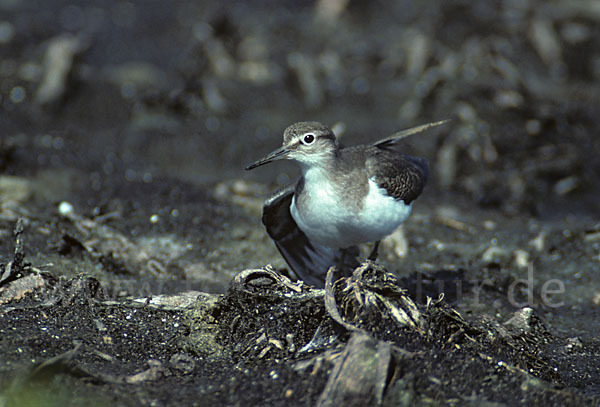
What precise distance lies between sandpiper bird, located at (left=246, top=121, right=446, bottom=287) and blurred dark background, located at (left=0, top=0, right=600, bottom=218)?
1985 mm

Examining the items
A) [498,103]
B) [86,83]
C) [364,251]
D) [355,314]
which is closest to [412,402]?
[355,314]

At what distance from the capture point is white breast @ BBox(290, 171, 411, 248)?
447 cm

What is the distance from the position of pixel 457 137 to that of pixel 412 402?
461 centimetres

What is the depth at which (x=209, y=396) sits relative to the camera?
10.1 feet

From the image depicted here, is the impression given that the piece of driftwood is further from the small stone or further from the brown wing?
the small stone

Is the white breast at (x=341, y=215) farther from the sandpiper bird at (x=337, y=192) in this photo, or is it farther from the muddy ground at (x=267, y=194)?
the muddy ground at (x=267, y=194)

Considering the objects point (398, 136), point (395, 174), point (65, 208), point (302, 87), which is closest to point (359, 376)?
point (395, 174)

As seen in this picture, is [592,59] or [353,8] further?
[353,8]

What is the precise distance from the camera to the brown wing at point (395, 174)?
4672 millimetres

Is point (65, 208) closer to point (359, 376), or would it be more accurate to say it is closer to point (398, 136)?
point (398, 136)

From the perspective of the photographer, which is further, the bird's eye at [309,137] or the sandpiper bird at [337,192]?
the bird's eye at [309,137]

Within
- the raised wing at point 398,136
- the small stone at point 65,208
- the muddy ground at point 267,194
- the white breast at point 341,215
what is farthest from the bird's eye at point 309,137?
the small stone at point 65,208

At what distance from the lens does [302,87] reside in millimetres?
8195

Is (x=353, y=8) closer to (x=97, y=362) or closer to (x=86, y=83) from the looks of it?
(x=86, y=83)
